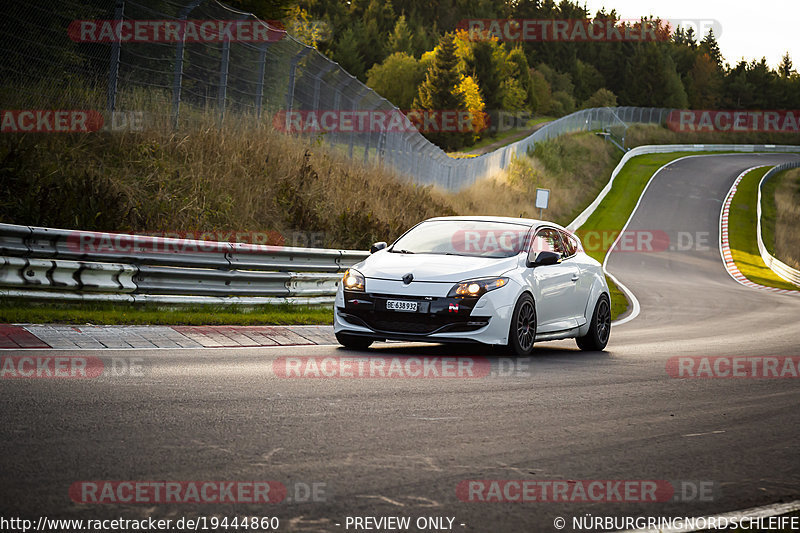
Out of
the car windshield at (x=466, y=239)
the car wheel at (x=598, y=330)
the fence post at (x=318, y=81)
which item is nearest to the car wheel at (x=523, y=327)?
the car windshield at (x=466, y=239)

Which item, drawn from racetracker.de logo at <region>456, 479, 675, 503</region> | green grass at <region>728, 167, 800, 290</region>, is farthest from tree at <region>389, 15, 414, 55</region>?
racetracker.de logo at <region>456, 479, 675, 503</region>

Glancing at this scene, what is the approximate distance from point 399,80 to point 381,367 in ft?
363

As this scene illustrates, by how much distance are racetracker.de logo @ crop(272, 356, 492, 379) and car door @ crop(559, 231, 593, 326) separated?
8.11ft

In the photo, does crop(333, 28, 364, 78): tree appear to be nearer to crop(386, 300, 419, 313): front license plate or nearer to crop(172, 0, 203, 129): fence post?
crop(172, 0, 203, 129): fence post

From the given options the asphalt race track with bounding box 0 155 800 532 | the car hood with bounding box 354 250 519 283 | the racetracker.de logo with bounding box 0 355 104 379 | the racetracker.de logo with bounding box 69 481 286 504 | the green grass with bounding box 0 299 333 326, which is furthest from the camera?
the green grass with bounding box 0 299 333 326

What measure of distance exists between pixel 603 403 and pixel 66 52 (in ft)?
37.2

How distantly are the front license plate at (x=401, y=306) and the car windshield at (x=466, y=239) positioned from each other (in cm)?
133

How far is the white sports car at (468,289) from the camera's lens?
35.6 feet

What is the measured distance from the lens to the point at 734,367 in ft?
38.9

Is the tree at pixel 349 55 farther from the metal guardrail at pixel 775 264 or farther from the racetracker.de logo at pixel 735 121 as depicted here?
the metal guardrail at pixel 775 264

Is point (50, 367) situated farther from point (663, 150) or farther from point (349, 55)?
point (349, 55)

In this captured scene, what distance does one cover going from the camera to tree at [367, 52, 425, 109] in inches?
4636

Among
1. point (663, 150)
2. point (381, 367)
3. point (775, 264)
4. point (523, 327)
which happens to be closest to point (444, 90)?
point (663, 150)

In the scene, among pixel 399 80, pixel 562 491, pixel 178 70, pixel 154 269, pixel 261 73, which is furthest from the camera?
pixel 399 80
